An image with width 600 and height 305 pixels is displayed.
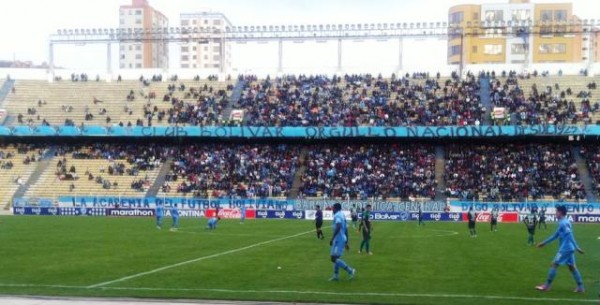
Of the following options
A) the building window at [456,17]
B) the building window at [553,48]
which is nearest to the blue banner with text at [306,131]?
the building window at [553,48]

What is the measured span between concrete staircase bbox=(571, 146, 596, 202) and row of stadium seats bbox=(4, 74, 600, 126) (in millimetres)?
3180

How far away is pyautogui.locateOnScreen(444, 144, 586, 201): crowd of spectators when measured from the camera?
189 feet

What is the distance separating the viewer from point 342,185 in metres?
61.3

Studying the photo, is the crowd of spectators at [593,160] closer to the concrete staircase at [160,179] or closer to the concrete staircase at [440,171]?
the concrete staircase at [440,171]

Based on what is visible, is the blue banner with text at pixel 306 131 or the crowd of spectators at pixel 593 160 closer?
the crowd of spectators at pixel 593 160

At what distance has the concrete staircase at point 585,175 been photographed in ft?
188

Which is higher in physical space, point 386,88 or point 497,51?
point 497,51

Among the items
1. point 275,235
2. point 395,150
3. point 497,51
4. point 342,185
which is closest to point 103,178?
point 342,185

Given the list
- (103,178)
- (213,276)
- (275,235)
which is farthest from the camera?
(103,178)

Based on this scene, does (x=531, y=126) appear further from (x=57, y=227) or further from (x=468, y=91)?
(x=57, y=227)

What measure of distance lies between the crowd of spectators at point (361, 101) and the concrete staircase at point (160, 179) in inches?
352

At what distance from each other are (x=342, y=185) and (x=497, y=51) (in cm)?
7207

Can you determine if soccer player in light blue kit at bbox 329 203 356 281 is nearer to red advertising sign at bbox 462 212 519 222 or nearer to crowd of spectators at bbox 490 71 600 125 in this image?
red advertising sign at bbox 462 212 519 222

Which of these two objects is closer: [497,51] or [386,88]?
[386,88]
